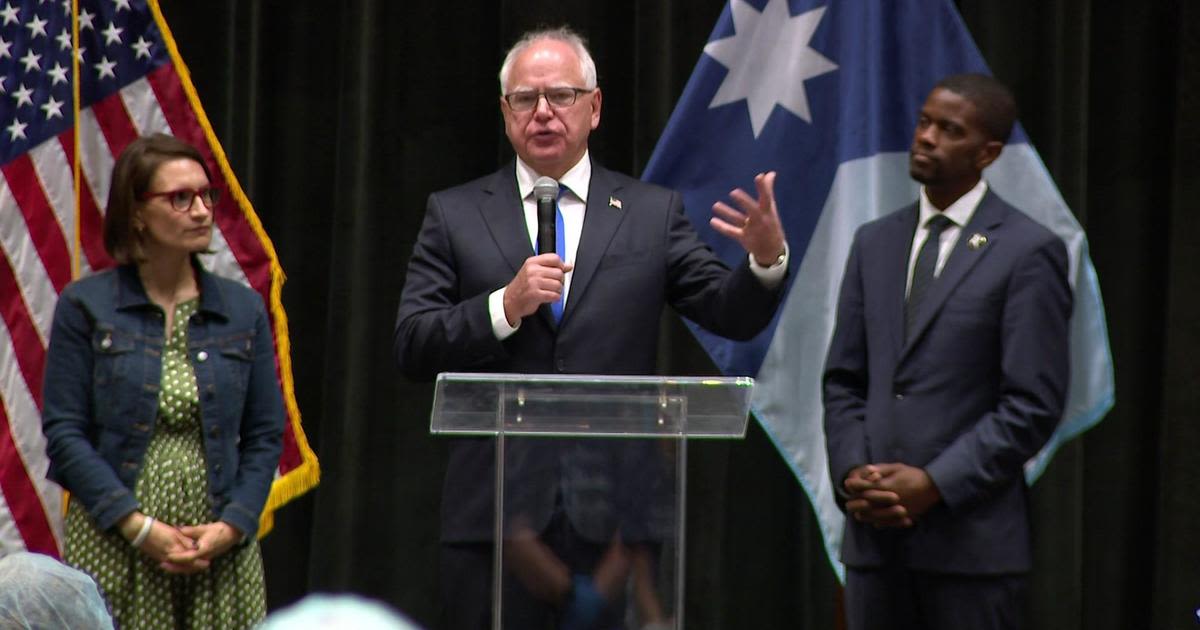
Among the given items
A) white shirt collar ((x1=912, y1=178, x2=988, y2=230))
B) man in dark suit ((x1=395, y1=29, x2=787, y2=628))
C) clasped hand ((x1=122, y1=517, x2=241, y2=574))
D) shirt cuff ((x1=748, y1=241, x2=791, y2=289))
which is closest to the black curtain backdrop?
white shirt collar ((x1=912, y1=178, x2=988, y2=230))

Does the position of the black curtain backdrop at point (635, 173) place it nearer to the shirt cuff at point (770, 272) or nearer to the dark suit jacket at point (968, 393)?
the dark suit jacket at point (968, 393)

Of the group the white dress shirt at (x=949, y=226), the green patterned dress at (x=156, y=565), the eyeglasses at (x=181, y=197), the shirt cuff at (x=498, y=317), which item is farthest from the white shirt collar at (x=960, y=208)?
the green patterned dress at (x=156, y=565)

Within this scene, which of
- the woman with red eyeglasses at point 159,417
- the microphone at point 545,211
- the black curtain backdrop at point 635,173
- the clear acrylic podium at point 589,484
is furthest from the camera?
the black curtain backdrop at point 635,173

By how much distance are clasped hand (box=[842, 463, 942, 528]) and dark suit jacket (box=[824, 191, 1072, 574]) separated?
31mm

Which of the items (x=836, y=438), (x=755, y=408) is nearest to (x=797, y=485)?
(x=755, y=408)

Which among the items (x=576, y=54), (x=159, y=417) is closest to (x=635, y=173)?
(x=576, y=54)

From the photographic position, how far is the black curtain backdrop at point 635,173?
4.47m

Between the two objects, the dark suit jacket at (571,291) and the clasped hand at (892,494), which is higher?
the dark suit jacket at (571,291)

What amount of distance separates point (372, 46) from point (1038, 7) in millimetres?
1961

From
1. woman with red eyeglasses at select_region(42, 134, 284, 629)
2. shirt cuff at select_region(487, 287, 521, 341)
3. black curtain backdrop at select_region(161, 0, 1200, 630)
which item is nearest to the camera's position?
shirt cuff at select_region(487, 287, 521, 341)

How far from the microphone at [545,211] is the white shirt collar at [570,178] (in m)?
0.56

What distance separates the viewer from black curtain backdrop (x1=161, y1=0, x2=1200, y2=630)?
447 cm

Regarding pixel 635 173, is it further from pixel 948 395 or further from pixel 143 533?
pixel 143 533

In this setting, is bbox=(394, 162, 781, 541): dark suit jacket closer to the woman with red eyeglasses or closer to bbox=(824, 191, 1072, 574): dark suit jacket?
bbox=(824, 191, 1072, 574): dark suit jacket
